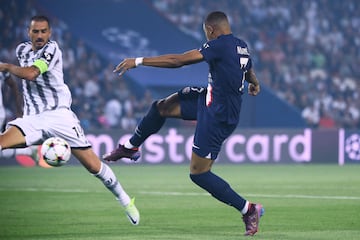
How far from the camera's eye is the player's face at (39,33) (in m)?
10.1

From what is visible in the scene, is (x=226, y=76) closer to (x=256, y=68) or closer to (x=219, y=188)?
(x=219, y=188)

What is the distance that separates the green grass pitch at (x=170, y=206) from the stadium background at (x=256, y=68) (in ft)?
12.2

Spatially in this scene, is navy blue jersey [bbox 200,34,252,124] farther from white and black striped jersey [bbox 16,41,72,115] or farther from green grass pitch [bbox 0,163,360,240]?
white and black striped jersey [bbox 16,41,72,115]

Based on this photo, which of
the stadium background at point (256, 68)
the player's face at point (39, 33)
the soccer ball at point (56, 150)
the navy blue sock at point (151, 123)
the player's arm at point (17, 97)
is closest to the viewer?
the soccer ball at point (56, 150)

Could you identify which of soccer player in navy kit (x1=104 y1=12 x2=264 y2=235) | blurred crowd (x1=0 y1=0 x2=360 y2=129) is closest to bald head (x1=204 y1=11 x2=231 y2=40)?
soccer player in navy kit (x1=104 y1=12 x2=264 y2=235)

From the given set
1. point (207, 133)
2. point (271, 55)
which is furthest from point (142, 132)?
point (271, 55)

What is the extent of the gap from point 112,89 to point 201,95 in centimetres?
1566

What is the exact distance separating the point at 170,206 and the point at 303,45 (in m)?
19.1

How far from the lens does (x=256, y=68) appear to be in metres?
28.8

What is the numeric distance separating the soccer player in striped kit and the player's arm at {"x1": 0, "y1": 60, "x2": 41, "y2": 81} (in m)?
0.16

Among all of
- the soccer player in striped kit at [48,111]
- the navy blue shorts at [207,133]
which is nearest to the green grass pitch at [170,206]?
the soccer player in striped kit at [48,111]

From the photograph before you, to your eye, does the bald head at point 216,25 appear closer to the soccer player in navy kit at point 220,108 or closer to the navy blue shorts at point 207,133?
the soccer player in navy kit at point 220,108

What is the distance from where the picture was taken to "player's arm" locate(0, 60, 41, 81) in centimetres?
948

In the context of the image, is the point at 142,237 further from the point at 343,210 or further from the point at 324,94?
the point at 324,94
